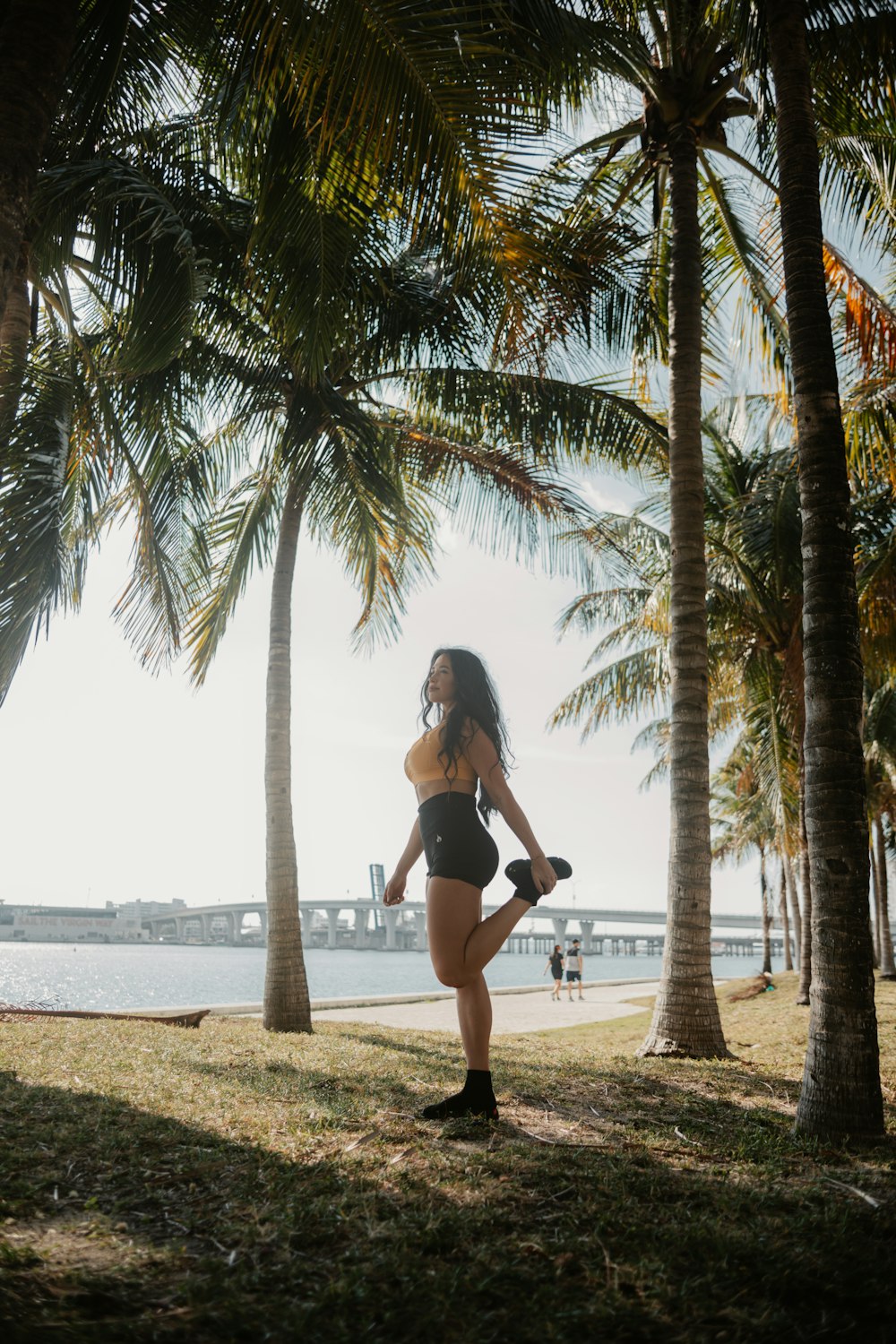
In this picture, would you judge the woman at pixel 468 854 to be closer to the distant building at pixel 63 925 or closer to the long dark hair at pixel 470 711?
the long dark hair at pixel 470 711

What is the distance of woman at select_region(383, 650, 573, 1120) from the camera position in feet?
12.7

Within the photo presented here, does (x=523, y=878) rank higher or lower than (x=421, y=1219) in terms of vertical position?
higher

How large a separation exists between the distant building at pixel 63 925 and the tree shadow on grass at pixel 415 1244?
144165 mm

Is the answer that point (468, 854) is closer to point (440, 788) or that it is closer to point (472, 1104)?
Answer: point (440, 788)

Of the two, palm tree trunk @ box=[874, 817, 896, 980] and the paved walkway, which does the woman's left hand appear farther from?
palm tree trunk @ box=[874, 817, 896, 980]

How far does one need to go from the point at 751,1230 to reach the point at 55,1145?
8.03 ft

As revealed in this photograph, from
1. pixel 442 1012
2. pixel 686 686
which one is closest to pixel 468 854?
pixel 686 686

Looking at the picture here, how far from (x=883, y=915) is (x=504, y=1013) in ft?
44.4

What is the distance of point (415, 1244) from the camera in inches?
90.7

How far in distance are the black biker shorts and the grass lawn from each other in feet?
3.43

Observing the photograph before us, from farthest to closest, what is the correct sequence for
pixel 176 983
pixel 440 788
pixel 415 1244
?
pixel 176 983 < pixel 440 788 < pixel 415 1244

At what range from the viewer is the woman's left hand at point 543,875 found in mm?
3811

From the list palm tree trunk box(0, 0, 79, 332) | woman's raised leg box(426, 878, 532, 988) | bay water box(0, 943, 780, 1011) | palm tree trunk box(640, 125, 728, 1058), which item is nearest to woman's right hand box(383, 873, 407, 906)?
woman's raised leg box(426, 878, 532, 988)

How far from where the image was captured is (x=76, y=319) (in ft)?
28.8
